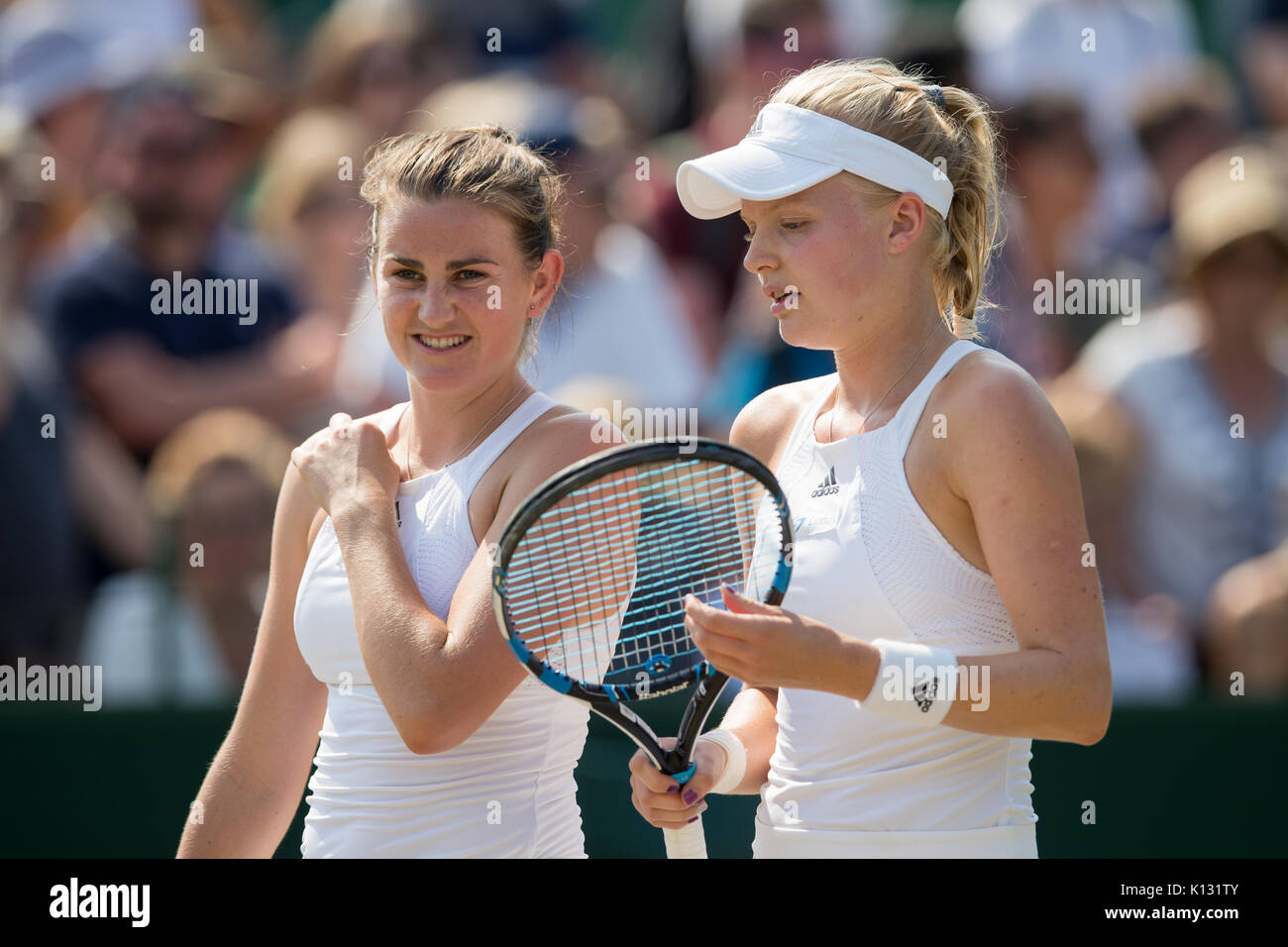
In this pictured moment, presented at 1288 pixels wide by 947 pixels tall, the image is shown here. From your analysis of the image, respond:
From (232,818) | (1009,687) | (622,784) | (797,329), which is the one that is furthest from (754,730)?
(622,784)

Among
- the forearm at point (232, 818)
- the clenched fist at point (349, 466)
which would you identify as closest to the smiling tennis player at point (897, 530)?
the clenched fist at point (349, 466)

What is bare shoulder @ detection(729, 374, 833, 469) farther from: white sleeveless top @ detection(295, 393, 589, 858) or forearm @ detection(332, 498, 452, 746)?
forearm @ detection(332, 498, 452, 746)

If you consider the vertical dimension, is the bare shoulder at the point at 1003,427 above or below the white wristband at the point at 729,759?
above

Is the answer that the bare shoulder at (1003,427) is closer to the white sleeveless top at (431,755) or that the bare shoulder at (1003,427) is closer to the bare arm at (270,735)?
the white sleeveless top at (431,755)

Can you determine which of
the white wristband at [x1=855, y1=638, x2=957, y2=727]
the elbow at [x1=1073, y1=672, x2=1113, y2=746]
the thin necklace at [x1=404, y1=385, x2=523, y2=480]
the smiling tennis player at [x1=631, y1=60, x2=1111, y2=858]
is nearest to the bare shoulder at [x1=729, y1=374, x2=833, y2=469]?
the smiling tennis player at [x1=631, y1=60, x2=1111, y2=858]

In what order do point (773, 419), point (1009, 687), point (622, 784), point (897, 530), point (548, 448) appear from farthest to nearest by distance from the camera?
point (622, 784)
point (773, 419)
point (548, 448)
point (897, 530)
point (1009, 687)

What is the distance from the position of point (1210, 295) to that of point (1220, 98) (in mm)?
1509

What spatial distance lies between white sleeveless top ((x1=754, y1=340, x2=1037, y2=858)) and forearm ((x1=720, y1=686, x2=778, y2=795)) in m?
0.12

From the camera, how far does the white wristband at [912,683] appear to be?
2137 mm

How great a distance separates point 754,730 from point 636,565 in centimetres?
37

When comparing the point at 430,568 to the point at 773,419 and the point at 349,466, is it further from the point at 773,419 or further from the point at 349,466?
the point at 773,419

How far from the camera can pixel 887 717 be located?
2.30m

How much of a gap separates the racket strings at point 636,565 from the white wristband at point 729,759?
5.0 inches

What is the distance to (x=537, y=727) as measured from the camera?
250 cm
